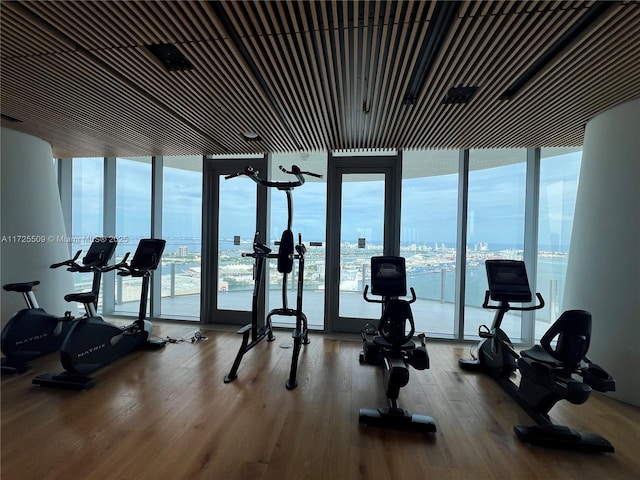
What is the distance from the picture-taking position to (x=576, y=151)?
402cm

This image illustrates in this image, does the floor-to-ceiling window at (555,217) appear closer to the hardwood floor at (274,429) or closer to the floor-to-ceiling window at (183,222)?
the hardwood floor at (274,429)

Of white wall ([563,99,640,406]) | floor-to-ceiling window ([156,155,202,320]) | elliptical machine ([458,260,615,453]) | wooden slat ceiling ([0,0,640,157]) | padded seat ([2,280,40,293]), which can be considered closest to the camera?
wooden slat ceiling ([0,0,640,157])

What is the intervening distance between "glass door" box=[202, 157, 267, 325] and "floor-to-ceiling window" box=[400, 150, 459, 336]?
8.74 feet

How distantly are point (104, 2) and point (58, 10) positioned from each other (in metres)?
0.37

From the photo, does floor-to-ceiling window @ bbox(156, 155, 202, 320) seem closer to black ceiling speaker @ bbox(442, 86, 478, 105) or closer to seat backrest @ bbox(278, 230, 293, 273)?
seat backrest @ bbox(278, 230, 293, 273)

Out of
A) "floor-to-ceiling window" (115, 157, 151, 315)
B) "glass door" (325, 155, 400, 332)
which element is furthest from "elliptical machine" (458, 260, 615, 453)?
"floor-to-ceiling window" (115, 157, 151, 315)

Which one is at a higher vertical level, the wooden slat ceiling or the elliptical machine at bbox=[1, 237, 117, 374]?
the wooden slat ceiling

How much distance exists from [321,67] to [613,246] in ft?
11.4

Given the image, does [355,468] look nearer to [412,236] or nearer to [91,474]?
[91,474]

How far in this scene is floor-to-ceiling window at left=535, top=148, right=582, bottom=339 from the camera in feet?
13.2

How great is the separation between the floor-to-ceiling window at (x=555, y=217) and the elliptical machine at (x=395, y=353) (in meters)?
2.60

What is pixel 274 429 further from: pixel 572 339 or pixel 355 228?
pixel 355 228

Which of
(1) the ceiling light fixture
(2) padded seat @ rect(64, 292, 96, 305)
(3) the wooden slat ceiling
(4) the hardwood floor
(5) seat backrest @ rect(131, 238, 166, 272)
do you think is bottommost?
(4) the hardwood floor

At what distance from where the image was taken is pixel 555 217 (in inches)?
162
